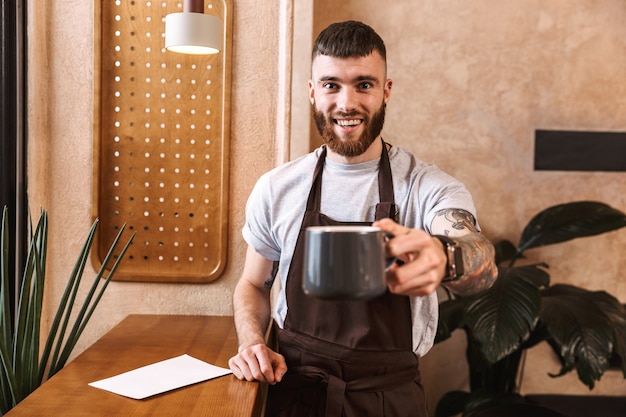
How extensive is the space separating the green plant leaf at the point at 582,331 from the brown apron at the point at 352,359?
90 cm

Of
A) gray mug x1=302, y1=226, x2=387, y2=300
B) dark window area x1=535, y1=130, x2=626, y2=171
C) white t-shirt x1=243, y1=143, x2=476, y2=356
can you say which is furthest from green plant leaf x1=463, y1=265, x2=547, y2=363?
gray mug x1=302, y1=226, x2=387, y2=300

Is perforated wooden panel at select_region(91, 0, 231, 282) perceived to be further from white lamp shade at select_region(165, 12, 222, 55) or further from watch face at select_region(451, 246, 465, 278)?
watch face at select_region(451, 246, 465, 278)

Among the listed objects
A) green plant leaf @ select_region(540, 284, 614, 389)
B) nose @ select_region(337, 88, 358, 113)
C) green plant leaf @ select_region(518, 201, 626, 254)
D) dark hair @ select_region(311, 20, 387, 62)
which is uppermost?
dark hair @ select_region(311, 20, 387, 62)

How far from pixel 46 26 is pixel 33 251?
1.08m

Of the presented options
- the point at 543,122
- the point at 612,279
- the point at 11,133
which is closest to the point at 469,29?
the point at 543,122

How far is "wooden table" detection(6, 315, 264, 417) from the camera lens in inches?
59.2

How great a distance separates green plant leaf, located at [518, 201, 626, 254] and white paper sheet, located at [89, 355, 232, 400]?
5.49 ft

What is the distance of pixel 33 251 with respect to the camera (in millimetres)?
1863

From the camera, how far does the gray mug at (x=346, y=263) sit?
38.5 inches

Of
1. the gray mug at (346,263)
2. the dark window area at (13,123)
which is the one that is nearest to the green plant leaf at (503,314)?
the gray mug at (346,263)

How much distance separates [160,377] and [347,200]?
2.29 ft

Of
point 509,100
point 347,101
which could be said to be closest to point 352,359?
point 347,101

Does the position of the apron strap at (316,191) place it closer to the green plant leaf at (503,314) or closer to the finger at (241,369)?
the finger at (241,369)

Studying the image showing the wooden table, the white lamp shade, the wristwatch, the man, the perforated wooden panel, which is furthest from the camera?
the perforated wooden panel
